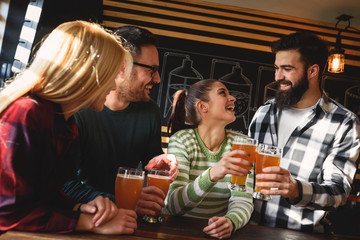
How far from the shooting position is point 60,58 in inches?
47.6

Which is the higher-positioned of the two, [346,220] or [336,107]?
[336,107]

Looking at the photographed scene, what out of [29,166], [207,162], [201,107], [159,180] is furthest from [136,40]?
[29,166]

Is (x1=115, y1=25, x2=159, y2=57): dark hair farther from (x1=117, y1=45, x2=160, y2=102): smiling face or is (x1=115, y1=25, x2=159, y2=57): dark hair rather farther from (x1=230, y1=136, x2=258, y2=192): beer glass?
(x1=230, y1=136, x2=258, y2=192): beer glass

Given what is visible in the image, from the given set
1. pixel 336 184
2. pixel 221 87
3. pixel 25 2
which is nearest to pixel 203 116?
pixel 221 87

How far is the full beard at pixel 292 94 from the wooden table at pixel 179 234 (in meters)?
1.01

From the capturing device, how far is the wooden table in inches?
44.8

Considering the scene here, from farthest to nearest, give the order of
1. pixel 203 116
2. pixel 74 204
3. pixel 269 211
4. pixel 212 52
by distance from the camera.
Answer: pixel 212 52, pixel 203 116, pixel 269 211, pixel 74 204

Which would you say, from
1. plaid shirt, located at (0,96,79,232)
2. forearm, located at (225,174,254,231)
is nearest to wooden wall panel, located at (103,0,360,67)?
forearm, located at (225,174,254,231)

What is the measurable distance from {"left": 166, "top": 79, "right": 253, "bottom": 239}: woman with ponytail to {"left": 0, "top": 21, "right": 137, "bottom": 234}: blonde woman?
0.48m

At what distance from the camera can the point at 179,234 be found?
4.51 feet

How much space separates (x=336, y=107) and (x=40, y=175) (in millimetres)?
1956

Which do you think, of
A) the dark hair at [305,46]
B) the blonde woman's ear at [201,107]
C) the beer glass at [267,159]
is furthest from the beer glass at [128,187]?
the dark hair at [305,46]

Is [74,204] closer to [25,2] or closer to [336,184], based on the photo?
[336,184]

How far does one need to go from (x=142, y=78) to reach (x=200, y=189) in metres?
0.83
